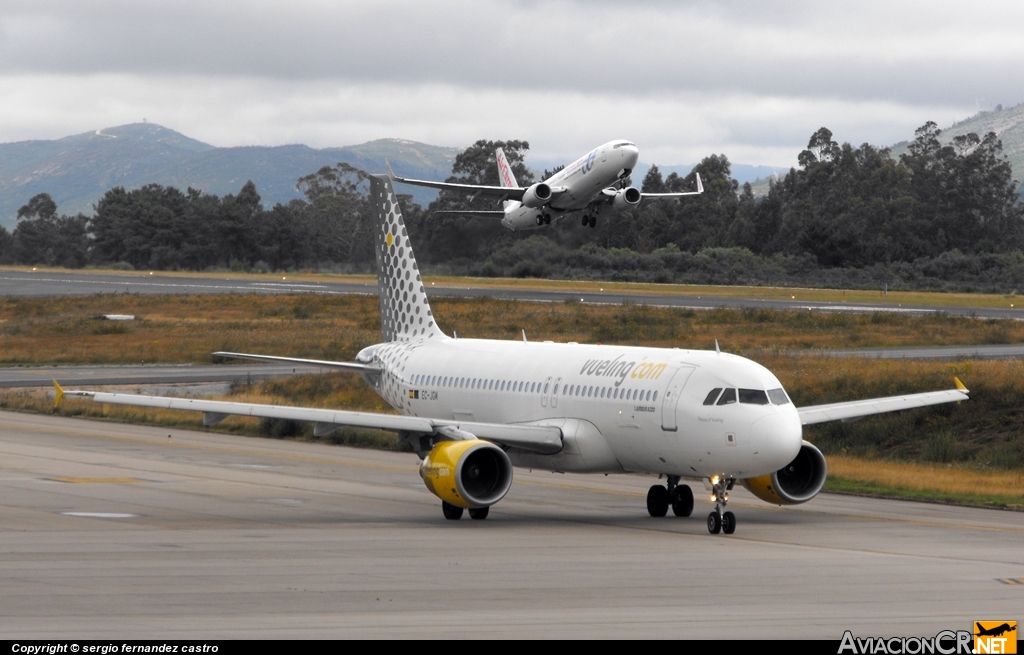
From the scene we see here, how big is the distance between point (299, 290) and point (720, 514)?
4179 inches

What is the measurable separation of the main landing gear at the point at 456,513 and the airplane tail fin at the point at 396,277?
9.88 meters

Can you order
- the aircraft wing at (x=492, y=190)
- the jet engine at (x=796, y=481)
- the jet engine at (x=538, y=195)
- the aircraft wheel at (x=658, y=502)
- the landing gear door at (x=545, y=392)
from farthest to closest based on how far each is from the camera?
the aircraft wing at (x=492, y=190), the jet engine at (x=538, y=195), the landing gear door at (x=545, y=392), the aircraft wheel at (x=658, y=502), the jet engine at (x=796, y=481)

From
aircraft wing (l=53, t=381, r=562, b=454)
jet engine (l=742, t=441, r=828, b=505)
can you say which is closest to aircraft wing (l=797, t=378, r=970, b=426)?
jet engine (l=742, t=441, r=828, b=505)

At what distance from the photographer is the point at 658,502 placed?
30.3m

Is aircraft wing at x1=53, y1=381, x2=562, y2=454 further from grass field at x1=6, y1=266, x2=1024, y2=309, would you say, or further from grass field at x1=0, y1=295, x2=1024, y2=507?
grass field at x1=6, y1=266, x2=1024, y2=309

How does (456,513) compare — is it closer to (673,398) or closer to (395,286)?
(673,398)

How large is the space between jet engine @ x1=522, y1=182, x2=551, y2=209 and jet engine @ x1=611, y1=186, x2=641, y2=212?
11.7ft

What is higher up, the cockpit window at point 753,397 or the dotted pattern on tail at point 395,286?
the dotted pattern on tail at point 395,286

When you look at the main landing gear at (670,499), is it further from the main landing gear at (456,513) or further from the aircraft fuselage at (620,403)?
the main landing gear at (456,513)

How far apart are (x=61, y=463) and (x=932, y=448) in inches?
1058

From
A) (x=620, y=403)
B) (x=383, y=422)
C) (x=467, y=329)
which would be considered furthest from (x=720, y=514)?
(x=467, y=329)

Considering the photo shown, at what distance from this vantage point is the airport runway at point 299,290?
10112 cm

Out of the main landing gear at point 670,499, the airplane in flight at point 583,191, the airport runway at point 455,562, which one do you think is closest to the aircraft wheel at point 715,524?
the airport runway at point 455,562

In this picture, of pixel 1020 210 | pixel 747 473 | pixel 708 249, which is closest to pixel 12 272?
pixel 708 249
